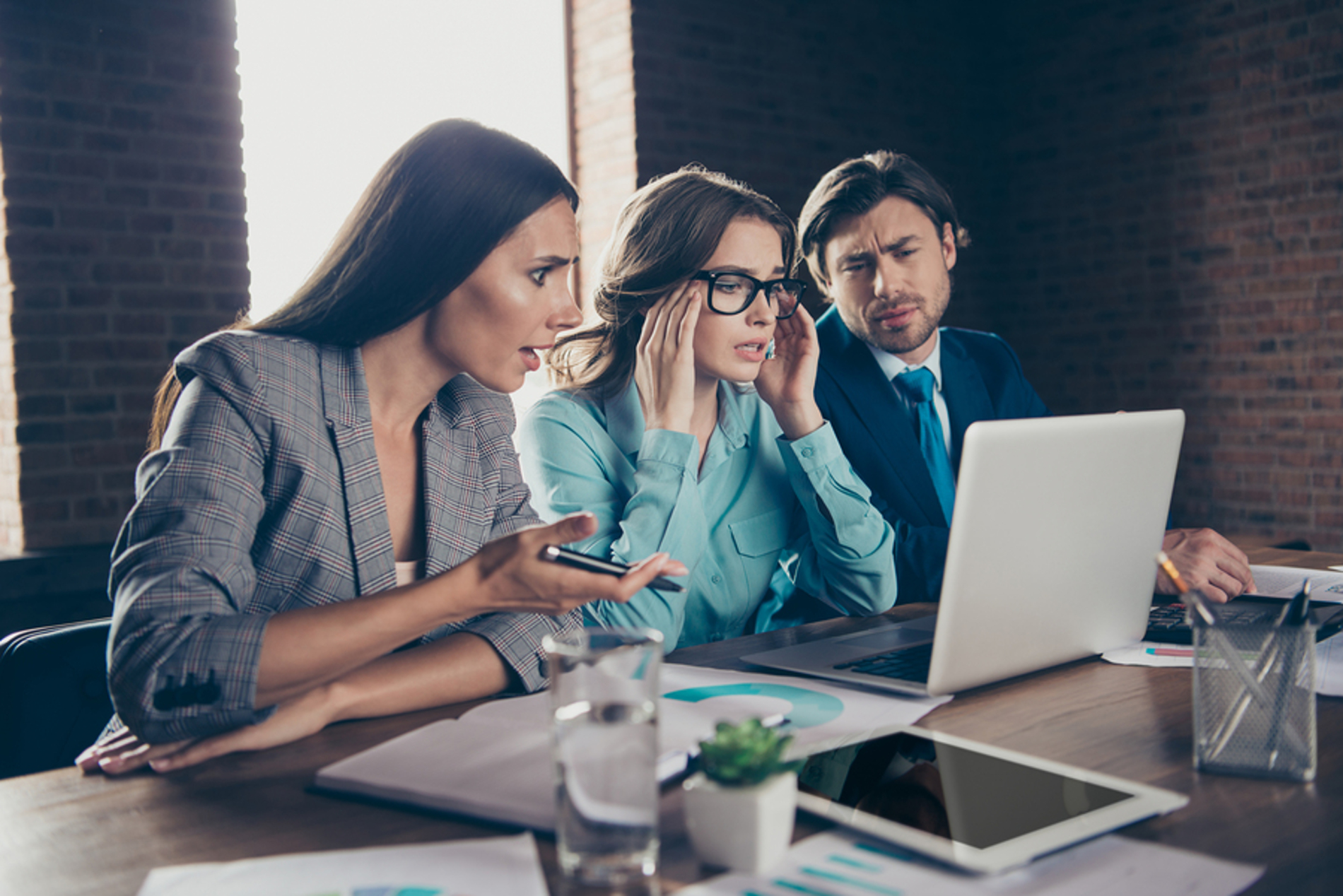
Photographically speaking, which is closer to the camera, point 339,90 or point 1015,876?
point 1015,876

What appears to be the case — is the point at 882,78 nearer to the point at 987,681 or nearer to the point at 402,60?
the point at 402,60

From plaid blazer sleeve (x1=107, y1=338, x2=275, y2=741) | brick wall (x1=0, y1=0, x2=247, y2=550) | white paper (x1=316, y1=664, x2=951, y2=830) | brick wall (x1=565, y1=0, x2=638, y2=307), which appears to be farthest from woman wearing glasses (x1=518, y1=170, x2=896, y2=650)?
brick wall (x1=565, y1=0, x2=638, y2=307)

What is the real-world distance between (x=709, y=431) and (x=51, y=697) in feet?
3.83

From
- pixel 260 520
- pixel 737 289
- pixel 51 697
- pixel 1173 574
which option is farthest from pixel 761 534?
pixel 51 697

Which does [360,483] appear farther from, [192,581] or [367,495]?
[192,581]

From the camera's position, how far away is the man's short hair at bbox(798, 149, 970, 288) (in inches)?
97.0

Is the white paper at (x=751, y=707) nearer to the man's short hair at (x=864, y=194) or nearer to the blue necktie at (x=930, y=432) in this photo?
the blue necktie at (x=930, y=432)

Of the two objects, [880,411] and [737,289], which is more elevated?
[737,289]

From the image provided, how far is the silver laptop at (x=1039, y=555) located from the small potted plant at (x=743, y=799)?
1.23 ft

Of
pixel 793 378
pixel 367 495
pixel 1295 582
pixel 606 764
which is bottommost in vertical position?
pixel 1295 582

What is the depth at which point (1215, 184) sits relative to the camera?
174 inches

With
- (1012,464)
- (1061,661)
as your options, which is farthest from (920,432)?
(1012,464)

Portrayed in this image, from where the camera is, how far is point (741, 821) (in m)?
0.69

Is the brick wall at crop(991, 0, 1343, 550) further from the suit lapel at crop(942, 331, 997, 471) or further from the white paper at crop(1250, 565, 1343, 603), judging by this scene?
the white paper at crop(1250, 565, 1343, 603)
